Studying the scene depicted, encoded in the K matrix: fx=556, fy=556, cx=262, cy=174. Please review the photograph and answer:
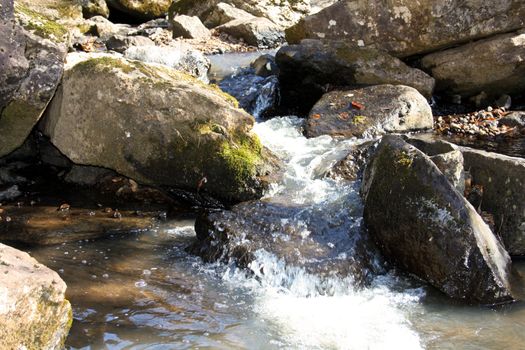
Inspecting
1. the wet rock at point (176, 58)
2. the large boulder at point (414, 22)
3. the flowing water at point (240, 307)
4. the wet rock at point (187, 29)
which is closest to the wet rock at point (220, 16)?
the wet rock at point (187, 29)

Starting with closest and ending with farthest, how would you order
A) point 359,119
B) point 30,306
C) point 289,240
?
point 30,306, point 289,240, point 359,119

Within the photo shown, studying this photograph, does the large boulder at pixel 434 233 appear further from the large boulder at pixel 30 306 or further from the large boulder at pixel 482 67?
the large boulder at pixel 482 67

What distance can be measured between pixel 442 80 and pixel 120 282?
26.5 feet

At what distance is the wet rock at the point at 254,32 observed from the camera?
1795cm

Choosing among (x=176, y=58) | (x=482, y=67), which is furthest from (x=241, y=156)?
(x=176, y=58)

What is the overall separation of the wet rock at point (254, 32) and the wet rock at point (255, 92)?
6188 mm

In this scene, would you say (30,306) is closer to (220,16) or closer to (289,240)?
(289,240)

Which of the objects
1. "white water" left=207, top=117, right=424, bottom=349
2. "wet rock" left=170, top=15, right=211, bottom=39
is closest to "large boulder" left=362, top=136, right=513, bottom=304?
"white water" left=207, top=117, right=424, bottom=349

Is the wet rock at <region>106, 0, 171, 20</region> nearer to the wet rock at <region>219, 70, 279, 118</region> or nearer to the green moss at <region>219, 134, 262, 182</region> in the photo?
the wet rock at <region>219, 70, 279, 118</region>

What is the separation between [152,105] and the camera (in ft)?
23.0

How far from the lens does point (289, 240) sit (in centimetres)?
598

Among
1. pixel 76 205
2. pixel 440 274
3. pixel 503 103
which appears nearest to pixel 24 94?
pixel 76 205

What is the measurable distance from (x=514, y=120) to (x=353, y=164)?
3.91 meters

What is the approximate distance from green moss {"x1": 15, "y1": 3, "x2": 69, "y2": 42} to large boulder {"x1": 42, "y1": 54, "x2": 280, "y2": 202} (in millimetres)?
455
